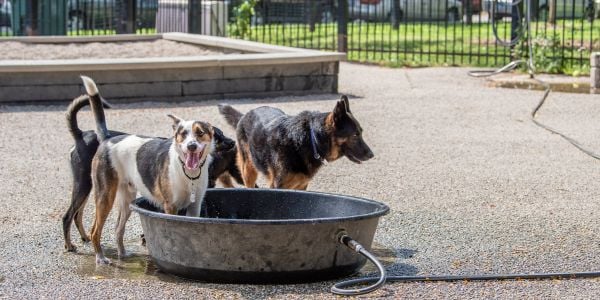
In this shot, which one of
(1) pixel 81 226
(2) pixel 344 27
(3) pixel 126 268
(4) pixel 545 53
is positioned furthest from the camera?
(2) pixel 344 27

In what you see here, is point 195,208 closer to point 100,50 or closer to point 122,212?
point 122,212

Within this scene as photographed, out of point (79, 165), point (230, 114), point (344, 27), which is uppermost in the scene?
point (344, 27)

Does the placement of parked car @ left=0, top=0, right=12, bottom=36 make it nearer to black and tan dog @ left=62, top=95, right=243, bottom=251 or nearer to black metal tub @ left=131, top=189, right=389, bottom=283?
black and tan dog @ left=62, top=95, right=243, bottom=251

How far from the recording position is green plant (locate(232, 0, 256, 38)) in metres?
20.8

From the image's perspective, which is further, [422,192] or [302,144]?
[422,192]

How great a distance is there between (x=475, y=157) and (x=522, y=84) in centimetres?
530

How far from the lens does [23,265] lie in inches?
260

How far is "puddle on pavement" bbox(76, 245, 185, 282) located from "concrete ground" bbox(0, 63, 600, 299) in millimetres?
15

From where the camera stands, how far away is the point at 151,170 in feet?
21.7

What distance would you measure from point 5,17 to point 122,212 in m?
20.0

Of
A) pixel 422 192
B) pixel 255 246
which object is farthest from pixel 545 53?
pixel 255 246

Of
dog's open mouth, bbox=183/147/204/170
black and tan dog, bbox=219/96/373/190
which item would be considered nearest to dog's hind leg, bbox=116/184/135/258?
dog's open mouth, bbox=183/147/204/170

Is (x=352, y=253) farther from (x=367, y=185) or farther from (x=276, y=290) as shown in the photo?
(x=367, y=185)

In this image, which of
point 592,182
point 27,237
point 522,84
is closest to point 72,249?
point 27,237
